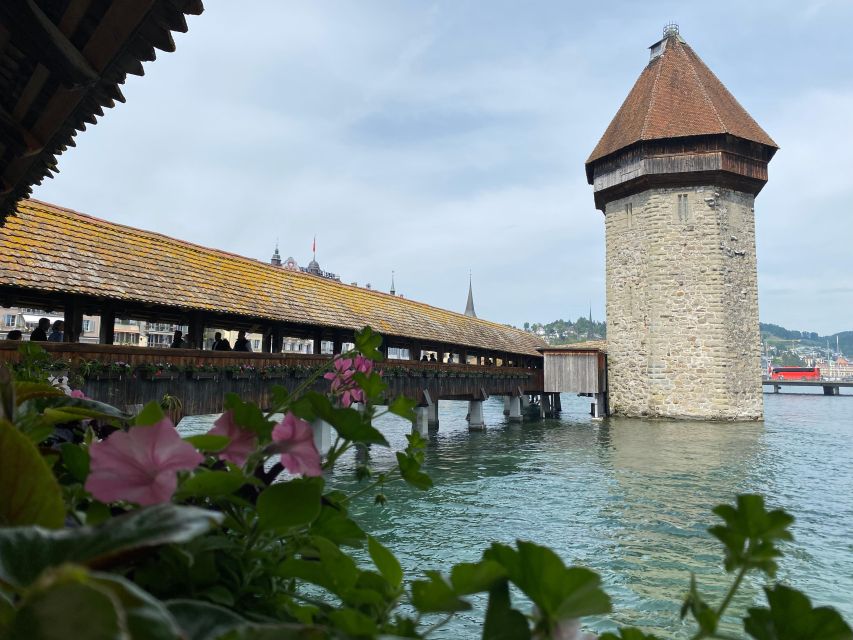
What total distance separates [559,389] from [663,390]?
417 centimetres

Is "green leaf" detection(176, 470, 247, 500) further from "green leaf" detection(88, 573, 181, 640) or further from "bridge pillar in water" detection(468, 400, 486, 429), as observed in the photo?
"bridge pillar in water" detection(468, 400, 486, 429)

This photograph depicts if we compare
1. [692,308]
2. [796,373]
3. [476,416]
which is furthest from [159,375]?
[796,373]

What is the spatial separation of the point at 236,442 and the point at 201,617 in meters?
0.34

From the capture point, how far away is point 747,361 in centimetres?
2141

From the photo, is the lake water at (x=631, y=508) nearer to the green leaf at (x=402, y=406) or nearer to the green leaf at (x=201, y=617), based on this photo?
the green leaf at (x=402, y=406)

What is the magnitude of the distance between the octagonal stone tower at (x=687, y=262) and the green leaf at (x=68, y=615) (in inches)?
896

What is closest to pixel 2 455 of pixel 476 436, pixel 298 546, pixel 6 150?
pixel 298 546

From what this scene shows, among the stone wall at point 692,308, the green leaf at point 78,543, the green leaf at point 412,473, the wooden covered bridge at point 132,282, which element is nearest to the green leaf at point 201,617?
the green leaf at point 78,543

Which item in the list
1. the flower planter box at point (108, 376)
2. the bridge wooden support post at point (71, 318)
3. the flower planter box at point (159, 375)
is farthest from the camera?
the flower planter box at point (159, 375)

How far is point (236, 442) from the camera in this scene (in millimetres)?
733

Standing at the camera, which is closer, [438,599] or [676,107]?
[438,599]

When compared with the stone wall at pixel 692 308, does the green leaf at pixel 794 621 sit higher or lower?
lower

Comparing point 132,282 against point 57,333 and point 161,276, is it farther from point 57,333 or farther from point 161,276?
point 57,333

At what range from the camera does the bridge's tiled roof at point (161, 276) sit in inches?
323
